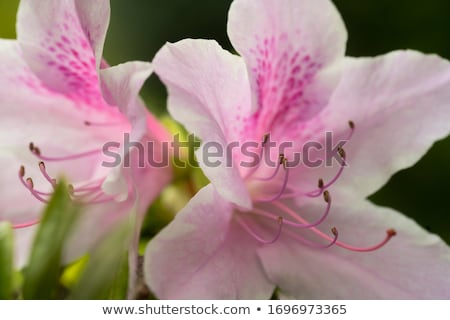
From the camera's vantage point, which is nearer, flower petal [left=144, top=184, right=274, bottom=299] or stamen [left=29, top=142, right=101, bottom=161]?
flower petal [left=144, top=184, right=274, bottom=299]

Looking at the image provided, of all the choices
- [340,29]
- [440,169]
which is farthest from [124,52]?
[340,29]

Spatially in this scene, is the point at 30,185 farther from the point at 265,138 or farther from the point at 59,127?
the point at 265,138

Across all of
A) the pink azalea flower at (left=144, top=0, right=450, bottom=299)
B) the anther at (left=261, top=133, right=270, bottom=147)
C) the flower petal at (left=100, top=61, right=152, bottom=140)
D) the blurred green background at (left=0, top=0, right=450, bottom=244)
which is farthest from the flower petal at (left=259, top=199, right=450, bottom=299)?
the blurred green background at (left=0, top=0, right=450, bottom=244)

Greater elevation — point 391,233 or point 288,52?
point 288,52

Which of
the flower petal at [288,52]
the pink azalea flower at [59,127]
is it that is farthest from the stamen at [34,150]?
the flower petal at [288,52]

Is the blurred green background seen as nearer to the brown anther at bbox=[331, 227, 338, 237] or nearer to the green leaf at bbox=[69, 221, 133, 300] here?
the brown anther at bbox=[331, 227, 338, 237]

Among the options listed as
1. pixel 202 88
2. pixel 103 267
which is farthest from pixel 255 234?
pixel 103 267
